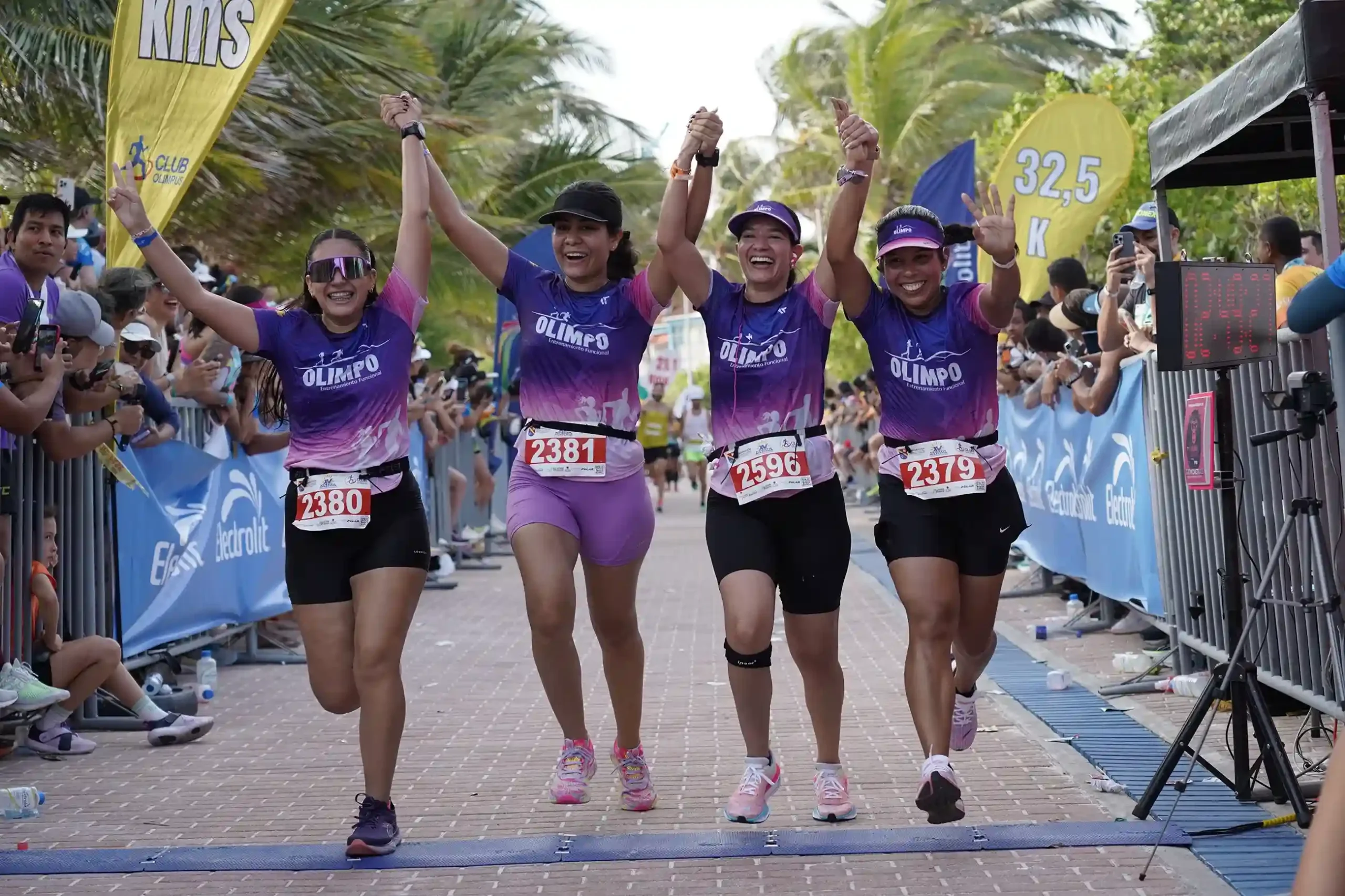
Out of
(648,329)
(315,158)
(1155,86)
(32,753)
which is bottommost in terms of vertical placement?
(32,753)

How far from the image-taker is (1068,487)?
38.3 feet

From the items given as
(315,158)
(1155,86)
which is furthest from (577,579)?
(1155,86)

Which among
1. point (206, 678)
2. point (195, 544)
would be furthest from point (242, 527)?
point (206, 678)

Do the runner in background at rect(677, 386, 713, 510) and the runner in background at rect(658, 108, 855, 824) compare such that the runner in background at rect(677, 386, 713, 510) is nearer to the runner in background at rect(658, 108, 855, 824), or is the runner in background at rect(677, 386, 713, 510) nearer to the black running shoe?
the runner in background at rect(658, 108, 855, 824)

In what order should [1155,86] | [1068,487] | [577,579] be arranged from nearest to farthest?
[1068,487] < [577,579] < [1155,86]

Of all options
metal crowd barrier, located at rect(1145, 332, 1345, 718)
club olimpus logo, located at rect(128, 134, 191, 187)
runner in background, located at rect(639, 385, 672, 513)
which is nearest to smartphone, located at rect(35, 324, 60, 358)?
club olimpus logo, located at rect(128, 134, 191, 187)

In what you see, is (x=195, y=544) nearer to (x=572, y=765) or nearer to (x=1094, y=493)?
(x=572, y=765)

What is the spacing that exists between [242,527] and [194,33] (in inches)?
126

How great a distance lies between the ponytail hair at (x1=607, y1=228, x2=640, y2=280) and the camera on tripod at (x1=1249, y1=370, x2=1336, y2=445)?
242 centimetres

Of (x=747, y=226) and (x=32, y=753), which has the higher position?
(x=747, y=226)

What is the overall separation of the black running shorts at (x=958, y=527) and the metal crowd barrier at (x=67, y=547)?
163 inches

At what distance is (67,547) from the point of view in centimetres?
845

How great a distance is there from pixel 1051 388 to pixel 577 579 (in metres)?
6.74

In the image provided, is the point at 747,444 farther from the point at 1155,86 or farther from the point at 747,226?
the point at 1155,86
